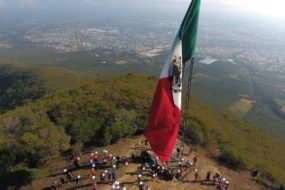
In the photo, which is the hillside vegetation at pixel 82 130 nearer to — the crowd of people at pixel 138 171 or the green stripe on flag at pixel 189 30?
the crowd of people at pixel 138 171

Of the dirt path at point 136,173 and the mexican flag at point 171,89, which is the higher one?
the mexican flag at point 171,89

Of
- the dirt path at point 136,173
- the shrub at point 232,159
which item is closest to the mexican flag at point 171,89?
the dirt path at point 136,173

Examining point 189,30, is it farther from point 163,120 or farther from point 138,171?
point 138,171

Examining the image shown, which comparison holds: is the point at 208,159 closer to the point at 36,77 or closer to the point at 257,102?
the point at 36,77

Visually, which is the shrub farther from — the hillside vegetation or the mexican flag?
the mexican flag

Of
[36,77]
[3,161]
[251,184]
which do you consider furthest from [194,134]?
[36,77]

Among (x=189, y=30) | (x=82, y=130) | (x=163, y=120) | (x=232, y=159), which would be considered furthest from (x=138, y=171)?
(x=189, y=30)

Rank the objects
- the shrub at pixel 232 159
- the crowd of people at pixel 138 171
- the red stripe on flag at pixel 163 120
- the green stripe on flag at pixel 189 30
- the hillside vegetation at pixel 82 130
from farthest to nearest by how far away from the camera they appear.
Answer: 1. the shrub at pixel 232 159
2. the hillside vegetation at pixel 82 130
3. the crowd of people at pixel 138 171
4. the red stripe on flag at pixel 163 120
5. the green stripe on flag at pixel 189 30

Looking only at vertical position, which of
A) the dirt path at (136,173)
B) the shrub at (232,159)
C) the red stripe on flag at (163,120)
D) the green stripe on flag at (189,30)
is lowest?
the shrub at (232,159)

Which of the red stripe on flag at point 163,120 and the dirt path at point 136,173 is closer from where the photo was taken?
the red stripe on flag at point 163,120
